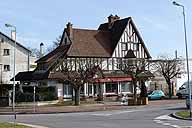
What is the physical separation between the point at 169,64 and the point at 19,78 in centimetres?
2223

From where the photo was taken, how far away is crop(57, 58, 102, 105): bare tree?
149ft

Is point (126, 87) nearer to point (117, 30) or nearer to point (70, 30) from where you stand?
point (117, 30)

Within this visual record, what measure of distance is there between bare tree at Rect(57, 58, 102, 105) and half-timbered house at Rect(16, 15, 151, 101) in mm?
298

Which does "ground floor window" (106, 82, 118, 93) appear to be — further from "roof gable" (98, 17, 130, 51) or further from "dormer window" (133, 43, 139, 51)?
"dormer window" (133, 43, 139, 51)

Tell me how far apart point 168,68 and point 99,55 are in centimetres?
1043

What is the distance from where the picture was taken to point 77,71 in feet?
158

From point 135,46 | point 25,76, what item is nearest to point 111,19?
point 135,46

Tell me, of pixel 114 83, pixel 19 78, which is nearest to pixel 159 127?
Result: pixel 114 83

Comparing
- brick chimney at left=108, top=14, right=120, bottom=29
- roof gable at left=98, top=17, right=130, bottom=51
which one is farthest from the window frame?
brick chimney at left=108, top=14, right=120, bottom=29

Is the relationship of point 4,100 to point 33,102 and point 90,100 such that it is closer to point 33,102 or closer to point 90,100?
point 33,102

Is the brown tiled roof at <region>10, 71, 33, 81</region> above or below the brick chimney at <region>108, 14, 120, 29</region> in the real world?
below

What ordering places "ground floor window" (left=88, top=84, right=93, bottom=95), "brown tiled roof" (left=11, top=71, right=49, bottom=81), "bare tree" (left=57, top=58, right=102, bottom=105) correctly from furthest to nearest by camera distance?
"ground floor window" (left=88, top=84, right=93, bottom=95), "brown tiled roof" (left=11, top=71, right=49, bottom=81), "bare tree" (left=57, top=58, right=102, bottom=105)

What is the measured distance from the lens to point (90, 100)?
2120 inches

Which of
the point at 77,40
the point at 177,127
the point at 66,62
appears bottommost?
the point at 177,127
